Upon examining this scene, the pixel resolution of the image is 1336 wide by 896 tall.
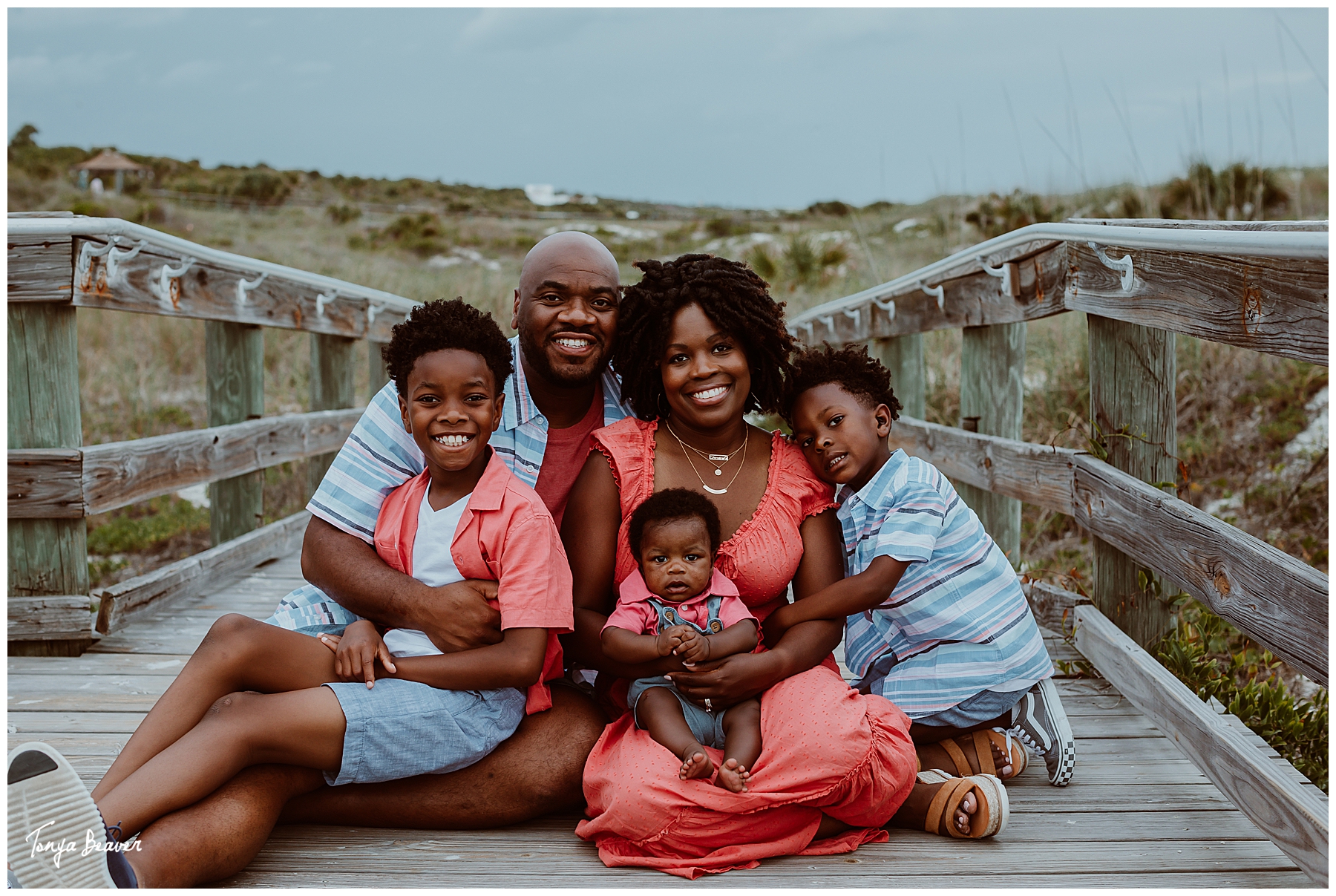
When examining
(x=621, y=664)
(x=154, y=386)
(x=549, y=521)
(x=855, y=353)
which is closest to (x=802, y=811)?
(x=621, y=664)

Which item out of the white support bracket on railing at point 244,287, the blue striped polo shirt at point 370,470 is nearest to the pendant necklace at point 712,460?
the blue striped polo shirt at point 370,470

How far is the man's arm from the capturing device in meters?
2.07

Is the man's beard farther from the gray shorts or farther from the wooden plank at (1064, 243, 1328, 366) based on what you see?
the wooden plank at (1064, 243, 1328, 366)

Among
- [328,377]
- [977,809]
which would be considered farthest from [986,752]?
[328,377]

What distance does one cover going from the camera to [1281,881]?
5.96 ft

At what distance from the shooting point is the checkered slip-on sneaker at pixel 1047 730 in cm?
225

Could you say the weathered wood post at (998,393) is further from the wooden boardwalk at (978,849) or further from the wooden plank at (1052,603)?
the wooden boardwalk at (978,849)

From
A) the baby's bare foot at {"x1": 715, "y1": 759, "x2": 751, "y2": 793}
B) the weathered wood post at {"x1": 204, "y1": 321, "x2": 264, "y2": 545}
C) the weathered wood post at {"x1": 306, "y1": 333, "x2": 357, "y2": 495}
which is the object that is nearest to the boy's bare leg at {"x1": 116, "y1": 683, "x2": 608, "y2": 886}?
the baby's bare foot at {"x1": 715, "y1": 759, "x2": 751, "y2": 793}

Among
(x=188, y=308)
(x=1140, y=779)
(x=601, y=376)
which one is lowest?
(x=1140, y=779)

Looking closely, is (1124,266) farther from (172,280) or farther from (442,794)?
(172,280)

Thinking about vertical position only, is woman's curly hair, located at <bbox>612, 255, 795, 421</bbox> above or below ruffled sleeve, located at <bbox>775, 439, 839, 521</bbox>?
above

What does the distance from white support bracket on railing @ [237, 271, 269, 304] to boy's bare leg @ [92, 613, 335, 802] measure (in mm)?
2245

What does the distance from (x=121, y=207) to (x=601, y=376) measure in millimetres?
25163

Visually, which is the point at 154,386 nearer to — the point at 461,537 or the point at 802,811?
the point at 461,537
